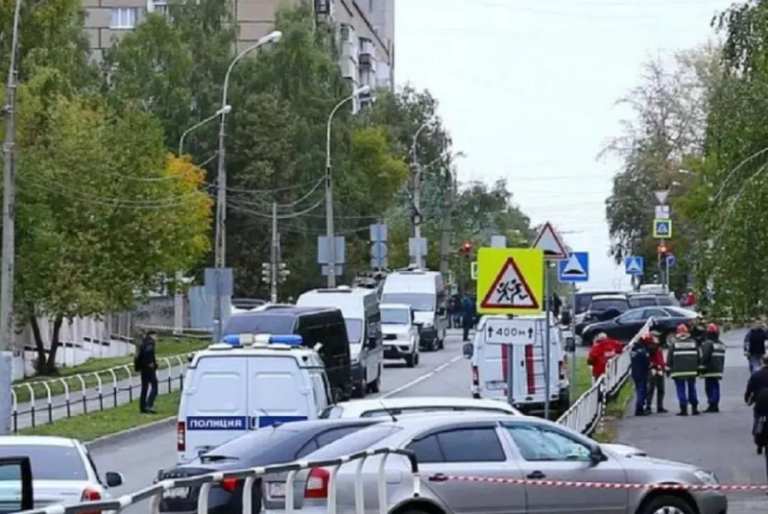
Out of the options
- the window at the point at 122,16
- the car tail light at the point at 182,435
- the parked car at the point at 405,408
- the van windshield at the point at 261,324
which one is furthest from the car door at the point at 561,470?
the window at the point at 122,16

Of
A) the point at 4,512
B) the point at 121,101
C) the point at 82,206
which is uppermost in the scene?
the point at 121,101

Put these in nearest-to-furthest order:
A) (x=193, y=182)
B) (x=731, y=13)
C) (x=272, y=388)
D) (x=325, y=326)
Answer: (x=272, y=388) < (x=731, y=13) < (x=325, y=326) < (x=193, y=182)

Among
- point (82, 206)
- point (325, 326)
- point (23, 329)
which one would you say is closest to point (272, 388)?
point (325, 326)

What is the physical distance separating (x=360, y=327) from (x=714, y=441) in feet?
52.6

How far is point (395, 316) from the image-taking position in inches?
2194

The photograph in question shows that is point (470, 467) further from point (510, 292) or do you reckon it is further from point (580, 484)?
point (510, 292)

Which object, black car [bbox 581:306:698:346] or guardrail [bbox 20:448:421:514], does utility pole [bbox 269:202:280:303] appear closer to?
black car [bbox 581:306:698:346]

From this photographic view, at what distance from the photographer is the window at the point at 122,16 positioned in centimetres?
11012

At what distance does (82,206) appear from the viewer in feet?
176

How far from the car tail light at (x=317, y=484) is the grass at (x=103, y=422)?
725 inches

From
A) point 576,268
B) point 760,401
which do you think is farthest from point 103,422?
point 760,401

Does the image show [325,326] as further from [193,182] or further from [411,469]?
[193,182]

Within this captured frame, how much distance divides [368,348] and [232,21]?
43.6 meters

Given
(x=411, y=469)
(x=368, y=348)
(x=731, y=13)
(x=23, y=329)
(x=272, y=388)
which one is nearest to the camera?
(x=411, y=469)
